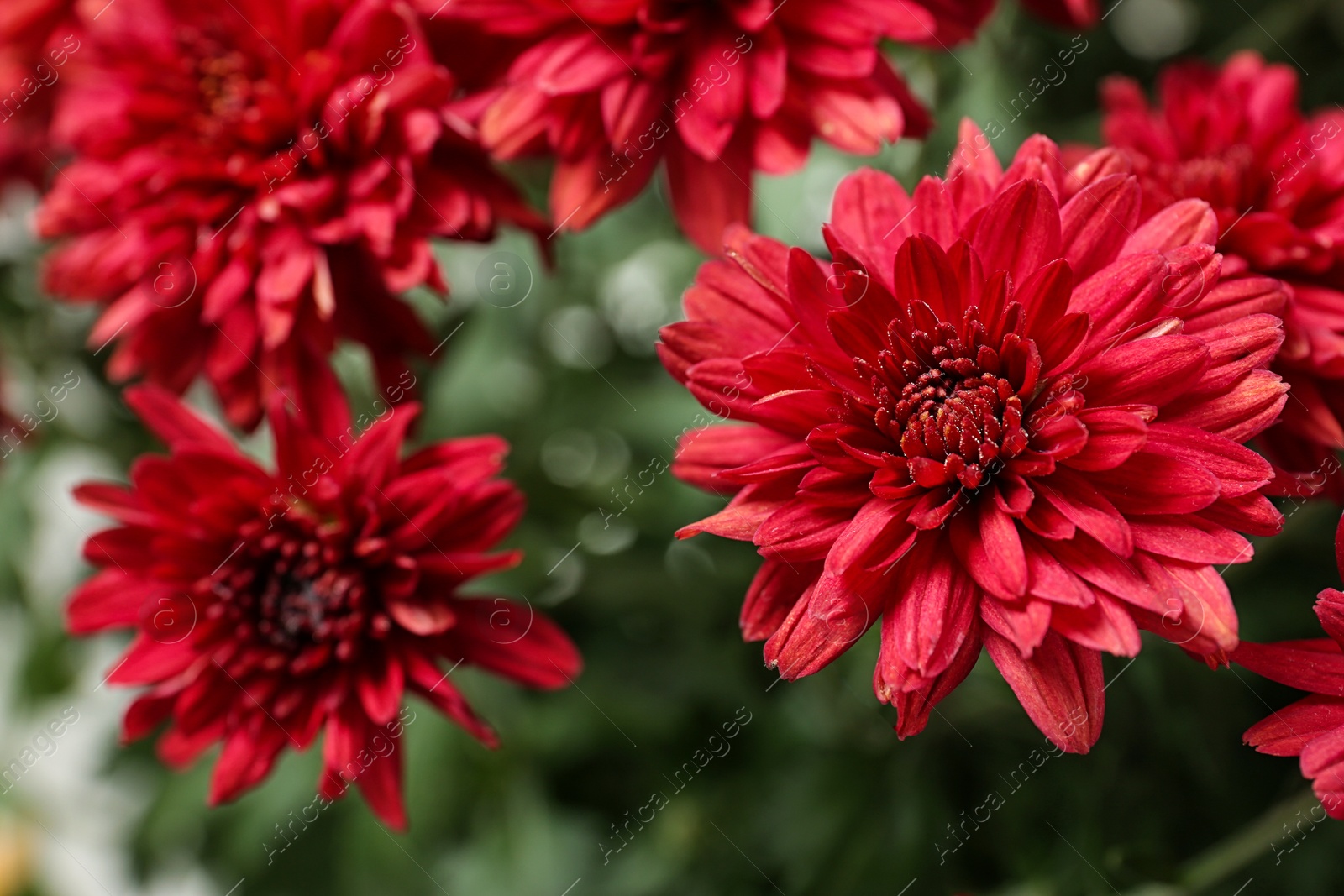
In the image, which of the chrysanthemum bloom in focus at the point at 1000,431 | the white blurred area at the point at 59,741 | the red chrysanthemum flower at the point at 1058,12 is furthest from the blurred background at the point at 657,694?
the chrysanthemum bloom in focus at the point at 1000,431

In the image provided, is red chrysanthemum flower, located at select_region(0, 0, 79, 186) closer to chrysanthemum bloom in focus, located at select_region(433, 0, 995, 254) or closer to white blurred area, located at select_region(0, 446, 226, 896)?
white blurred area, located at select_region(0, 446, 226, 896)

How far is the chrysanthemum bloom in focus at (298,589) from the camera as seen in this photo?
0.60 meters

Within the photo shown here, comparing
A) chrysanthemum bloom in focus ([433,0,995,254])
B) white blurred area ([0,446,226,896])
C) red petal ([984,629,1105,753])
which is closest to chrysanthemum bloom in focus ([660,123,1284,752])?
red petal ([984,629,1105,753])

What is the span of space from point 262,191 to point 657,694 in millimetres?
469

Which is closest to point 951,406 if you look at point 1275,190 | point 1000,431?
point 1000,431

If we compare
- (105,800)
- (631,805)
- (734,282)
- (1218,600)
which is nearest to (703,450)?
(734,282)

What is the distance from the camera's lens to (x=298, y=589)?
2.09ft

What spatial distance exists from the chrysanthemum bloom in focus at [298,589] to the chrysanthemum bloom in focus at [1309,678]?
0.36 m

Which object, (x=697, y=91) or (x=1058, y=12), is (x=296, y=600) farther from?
(x=1058, y=12)

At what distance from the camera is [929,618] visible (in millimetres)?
432

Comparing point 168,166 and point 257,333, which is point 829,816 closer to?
point 257,333

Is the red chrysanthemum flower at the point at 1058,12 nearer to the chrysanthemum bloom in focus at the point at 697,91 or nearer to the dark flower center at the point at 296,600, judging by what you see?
the chrysanthemum bloom in focus at the point at 697,91

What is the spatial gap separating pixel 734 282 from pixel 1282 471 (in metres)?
0.26

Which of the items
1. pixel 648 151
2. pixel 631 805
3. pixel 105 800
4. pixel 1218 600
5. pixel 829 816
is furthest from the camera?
pixel 105 800
